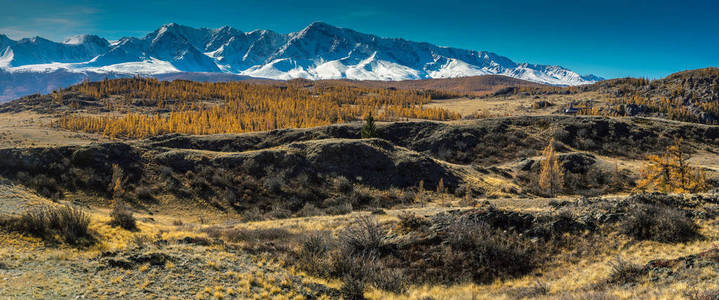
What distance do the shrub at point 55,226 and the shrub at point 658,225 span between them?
24.3m

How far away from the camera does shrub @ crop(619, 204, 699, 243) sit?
47.5ft

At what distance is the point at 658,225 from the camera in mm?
14891

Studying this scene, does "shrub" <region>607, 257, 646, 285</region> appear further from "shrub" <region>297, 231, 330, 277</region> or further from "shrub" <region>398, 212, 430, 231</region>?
"shrub" <region>297, 231, 330, 277</region>

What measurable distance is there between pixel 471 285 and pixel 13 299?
15.1 metres

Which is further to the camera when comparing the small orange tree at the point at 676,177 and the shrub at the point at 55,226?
the small orange tree at the point at 676,177

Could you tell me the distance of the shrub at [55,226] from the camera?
47.0 ft

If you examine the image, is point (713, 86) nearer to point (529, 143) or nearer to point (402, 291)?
point (529, 143)

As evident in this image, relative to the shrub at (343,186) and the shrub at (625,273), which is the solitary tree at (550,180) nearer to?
the shrub at (343,186)

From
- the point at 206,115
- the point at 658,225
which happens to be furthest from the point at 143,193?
the point at 206,115

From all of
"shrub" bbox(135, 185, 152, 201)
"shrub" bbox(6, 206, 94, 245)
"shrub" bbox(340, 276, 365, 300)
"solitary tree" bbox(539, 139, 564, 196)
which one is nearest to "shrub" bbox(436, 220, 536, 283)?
"shrub" bbox(340, 276, 365, 300)

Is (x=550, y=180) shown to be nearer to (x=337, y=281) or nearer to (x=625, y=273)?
(x=625, y=273)

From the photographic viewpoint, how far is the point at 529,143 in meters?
83.5

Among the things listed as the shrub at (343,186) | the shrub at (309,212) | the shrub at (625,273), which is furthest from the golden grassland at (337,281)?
the shrub at (343,186)

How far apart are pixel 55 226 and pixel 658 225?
26523mm
